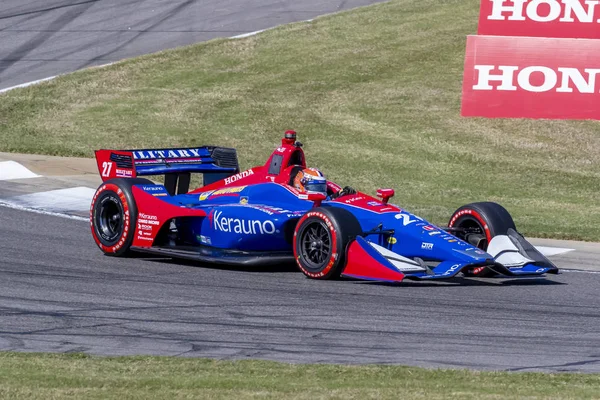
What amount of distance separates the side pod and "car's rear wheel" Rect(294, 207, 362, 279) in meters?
0.07

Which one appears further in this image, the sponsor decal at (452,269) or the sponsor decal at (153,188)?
the sponsor decal at (153,188)

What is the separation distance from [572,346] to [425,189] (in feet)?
31.4

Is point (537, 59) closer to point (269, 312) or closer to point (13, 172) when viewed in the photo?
point (13, 172)

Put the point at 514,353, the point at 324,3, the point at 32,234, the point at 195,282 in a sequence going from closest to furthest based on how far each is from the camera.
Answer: the point at 514,353 → the point at 195,282 → the point at 32,234 → the point at 324,3

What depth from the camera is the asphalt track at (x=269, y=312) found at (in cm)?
799

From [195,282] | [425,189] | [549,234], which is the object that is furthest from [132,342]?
[425,189]

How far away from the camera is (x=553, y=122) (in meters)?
22.8

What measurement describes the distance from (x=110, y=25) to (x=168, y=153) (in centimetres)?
1591

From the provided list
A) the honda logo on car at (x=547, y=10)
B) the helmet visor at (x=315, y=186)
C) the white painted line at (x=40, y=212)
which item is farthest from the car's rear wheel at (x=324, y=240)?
the honda logo on car at (x=547, y=10)

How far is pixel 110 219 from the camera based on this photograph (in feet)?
41.5

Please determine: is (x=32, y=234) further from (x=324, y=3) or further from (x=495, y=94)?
(x=324, y=3)

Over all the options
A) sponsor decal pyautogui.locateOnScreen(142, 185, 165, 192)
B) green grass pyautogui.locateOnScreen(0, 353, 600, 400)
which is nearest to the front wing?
sponsor decal pyautogui.locateOnScreen(142, 185, 165, 192)

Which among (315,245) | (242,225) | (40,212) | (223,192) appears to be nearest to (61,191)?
(40,212)

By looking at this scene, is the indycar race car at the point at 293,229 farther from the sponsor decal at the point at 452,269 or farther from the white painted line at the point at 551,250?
the white painted line at the point at 551,250
